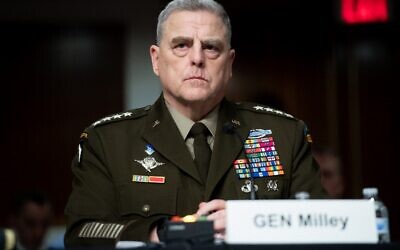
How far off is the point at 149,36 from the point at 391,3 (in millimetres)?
1720

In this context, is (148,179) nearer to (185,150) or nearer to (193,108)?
(185,150)

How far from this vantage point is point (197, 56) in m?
2.97

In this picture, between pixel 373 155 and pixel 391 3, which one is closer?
pixel 391 3

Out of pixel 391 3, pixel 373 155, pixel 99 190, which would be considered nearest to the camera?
pixel 99 190

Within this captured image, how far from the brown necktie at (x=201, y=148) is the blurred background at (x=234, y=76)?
3199 mm

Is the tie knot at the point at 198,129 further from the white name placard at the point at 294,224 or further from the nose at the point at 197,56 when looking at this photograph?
the white name placard at the point at 294,224

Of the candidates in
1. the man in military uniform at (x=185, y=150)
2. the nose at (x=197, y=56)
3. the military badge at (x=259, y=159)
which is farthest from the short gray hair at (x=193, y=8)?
the military badge at (x=259, y=159)

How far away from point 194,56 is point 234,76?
3.57m

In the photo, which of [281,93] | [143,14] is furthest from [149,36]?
[281,93]

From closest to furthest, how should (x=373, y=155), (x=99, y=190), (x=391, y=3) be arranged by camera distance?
(x=99, y=190) < (x=391, y=3) < (x=373, y=155)

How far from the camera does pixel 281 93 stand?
257 inches

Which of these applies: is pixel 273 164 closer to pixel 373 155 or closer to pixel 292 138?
pixel 292 138

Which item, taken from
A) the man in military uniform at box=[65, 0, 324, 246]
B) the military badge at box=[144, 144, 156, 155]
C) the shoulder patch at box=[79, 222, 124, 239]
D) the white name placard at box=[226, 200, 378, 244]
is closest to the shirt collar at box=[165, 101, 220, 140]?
the man in military uniform at box=[65, 0, 324, 246]

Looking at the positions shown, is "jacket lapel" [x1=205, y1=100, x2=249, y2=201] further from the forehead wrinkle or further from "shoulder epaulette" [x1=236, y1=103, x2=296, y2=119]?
the forehead wrinkle
